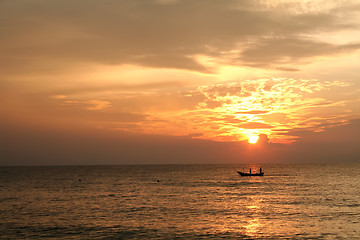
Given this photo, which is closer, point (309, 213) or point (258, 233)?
point (258, 233)

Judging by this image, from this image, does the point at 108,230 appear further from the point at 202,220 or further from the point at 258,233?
the point at 258,233

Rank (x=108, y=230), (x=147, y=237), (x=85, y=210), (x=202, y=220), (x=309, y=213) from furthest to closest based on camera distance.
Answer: (x=85, y=210) < (x=309, y=213) < (x=202, y=220) < (x=108, y=230) < (x=147, y=237)

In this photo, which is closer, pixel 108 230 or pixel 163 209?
pixel 108 230

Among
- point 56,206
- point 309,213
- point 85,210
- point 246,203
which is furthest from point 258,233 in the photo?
point 56,206

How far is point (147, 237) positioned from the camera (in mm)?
41938

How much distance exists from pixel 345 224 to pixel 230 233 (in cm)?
1651

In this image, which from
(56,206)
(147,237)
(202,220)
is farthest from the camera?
(56,206)

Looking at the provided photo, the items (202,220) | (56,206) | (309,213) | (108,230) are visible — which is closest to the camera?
(108,230)

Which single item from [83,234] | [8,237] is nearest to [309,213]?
[83,234]

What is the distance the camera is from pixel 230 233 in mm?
43531

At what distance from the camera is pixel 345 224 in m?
47.9

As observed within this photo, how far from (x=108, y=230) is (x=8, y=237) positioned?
11631mm

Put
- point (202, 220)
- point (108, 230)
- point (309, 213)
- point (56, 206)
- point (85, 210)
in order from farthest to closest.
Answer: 1. point (56, 206)
2. point (85, 210)
3. point (309, 213)
4. point (202, 220)
5. point (108, 230)

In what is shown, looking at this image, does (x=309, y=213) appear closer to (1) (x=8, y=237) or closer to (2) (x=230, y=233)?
(2) (x=230, y=233)
